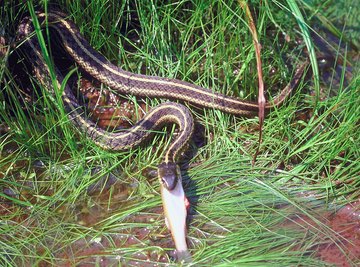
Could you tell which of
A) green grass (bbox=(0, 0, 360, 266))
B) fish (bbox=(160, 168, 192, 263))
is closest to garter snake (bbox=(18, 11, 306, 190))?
green grass (bbox=(0, 0, 360, 266))

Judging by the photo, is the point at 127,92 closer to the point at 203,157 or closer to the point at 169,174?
the point at 203,157

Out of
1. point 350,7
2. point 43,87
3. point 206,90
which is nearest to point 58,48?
point 43,87

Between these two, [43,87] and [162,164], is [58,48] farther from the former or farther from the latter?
[162,164]

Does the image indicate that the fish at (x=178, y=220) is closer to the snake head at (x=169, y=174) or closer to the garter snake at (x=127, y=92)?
the snake head at (x=169, y=174)

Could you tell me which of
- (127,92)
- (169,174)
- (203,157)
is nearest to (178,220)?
(169,174)

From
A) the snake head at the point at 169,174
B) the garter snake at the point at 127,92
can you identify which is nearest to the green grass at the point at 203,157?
the garter snake at the point at 127,92

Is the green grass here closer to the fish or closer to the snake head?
Result: the fish
